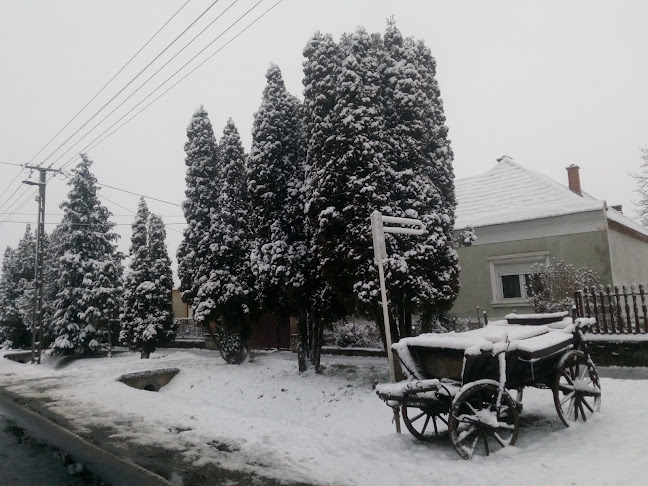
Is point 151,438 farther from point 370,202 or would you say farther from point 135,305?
point 135,305

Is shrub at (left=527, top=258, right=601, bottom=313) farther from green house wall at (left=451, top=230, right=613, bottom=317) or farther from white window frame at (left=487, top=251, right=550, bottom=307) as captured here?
white window frame at (left=487, top=251, right=550, bottom=307)

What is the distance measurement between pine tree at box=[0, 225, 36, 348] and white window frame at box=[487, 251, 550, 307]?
29452 millimetres

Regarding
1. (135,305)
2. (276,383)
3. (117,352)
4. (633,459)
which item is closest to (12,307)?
(117,352)

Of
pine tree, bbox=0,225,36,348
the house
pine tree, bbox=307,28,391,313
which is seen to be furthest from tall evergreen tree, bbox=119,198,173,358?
pine tree, bbox=0,225,36,348

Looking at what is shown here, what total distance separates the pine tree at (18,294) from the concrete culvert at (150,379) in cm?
2163

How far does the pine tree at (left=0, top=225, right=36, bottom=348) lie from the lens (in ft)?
111

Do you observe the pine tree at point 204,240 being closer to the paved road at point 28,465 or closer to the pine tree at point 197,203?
the pine tree at point 197,203

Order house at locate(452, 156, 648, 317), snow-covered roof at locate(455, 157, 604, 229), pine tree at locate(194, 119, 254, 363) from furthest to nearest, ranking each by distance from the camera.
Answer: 1. snow-covered roof at locate(455, 157, 604, 229)
2. house at locate(452, 156, 648, 317)
3. pine tree at locate(194, 119, 254, 363)

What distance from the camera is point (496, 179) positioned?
21312 millimetres

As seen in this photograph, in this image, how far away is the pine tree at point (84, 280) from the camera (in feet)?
83.1

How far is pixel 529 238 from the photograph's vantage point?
17656 mm

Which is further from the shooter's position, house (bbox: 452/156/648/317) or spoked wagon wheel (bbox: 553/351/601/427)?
house (bbox: 452/156/648/317)

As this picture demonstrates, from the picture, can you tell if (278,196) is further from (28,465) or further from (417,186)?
(28,465)

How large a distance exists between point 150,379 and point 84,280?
12624mm
